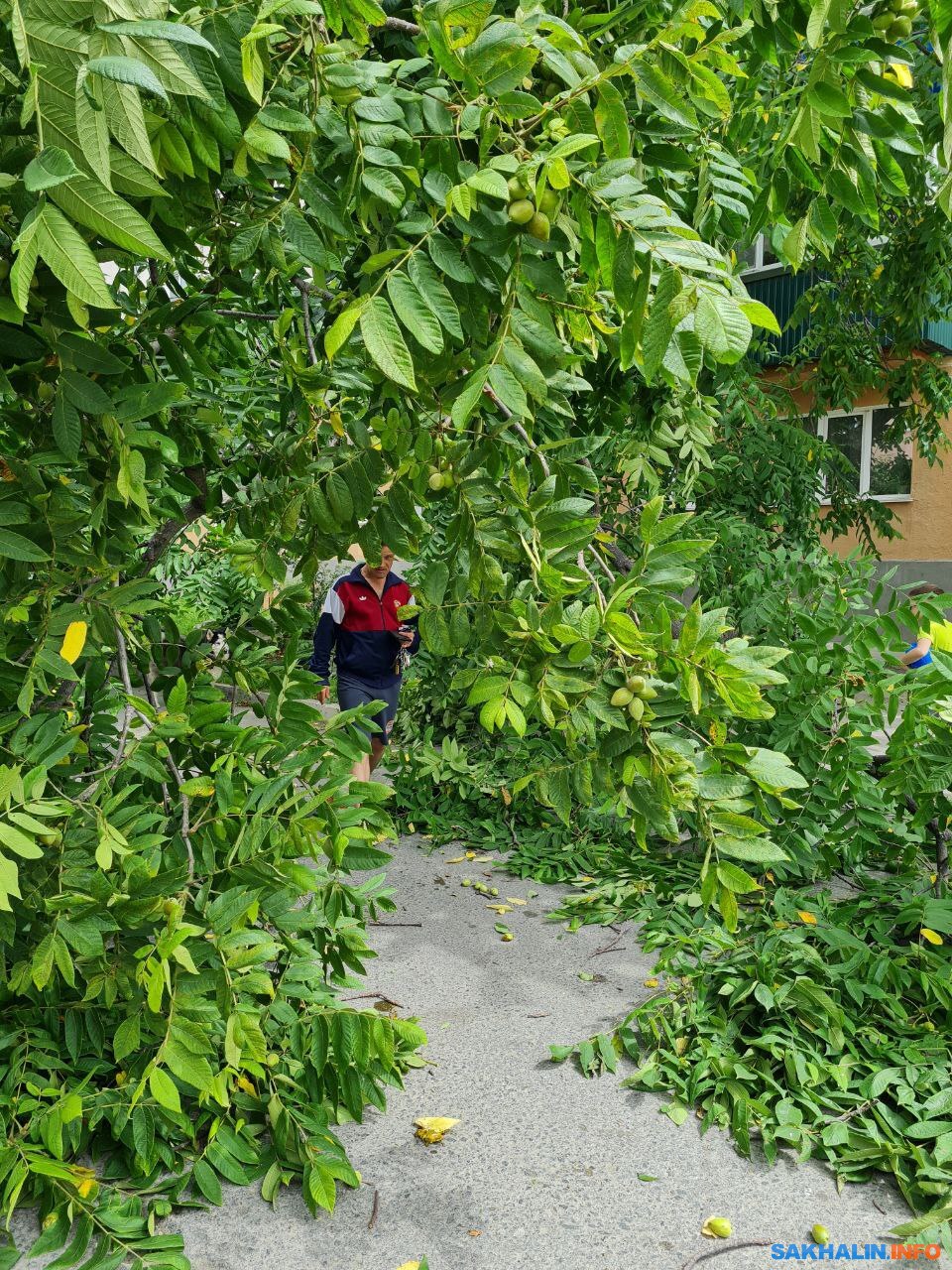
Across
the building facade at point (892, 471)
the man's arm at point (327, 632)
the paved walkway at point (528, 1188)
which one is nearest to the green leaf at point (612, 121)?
the paved walkway at point (528, 1188)

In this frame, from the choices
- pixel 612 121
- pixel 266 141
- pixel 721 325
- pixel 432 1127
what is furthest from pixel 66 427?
pixel 432 1127

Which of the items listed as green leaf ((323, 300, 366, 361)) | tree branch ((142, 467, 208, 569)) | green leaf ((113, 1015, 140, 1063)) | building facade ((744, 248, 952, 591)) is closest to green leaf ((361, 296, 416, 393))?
green leaf ((323, 300, 366, 361))

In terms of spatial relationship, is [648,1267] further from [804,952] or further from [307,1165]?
[804,952]

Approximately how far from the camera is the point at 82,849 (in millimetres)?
2039

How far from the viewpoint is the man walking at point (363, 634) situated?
5840mm

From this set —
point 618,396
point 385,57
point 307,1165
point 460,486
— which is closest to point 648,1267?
point 307,1165

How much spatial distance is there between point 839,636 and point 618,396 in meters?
2.04

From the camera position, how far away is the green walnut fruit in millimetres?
1322

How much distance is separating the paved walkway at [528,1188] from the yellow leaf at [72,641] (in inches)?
63.3

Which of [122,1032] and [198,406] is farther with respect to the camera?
[198,406]

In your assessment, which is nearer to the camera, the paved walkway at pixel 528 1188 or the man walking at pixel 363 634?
the paved walkway at pixel 528 1188

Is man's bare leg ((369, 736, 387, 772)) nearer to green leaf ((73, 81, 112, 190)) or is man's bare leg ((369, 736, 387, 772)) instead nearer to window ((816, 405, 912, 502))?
green leaf ((73, 81, 112, 190))

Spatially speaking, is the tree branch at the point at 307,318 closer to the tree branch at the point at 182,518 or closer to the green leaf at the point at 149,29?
the tree branch at the point at 182,518

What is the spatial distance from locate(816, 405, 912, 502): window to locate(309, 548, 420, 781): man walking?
11.8 metres
